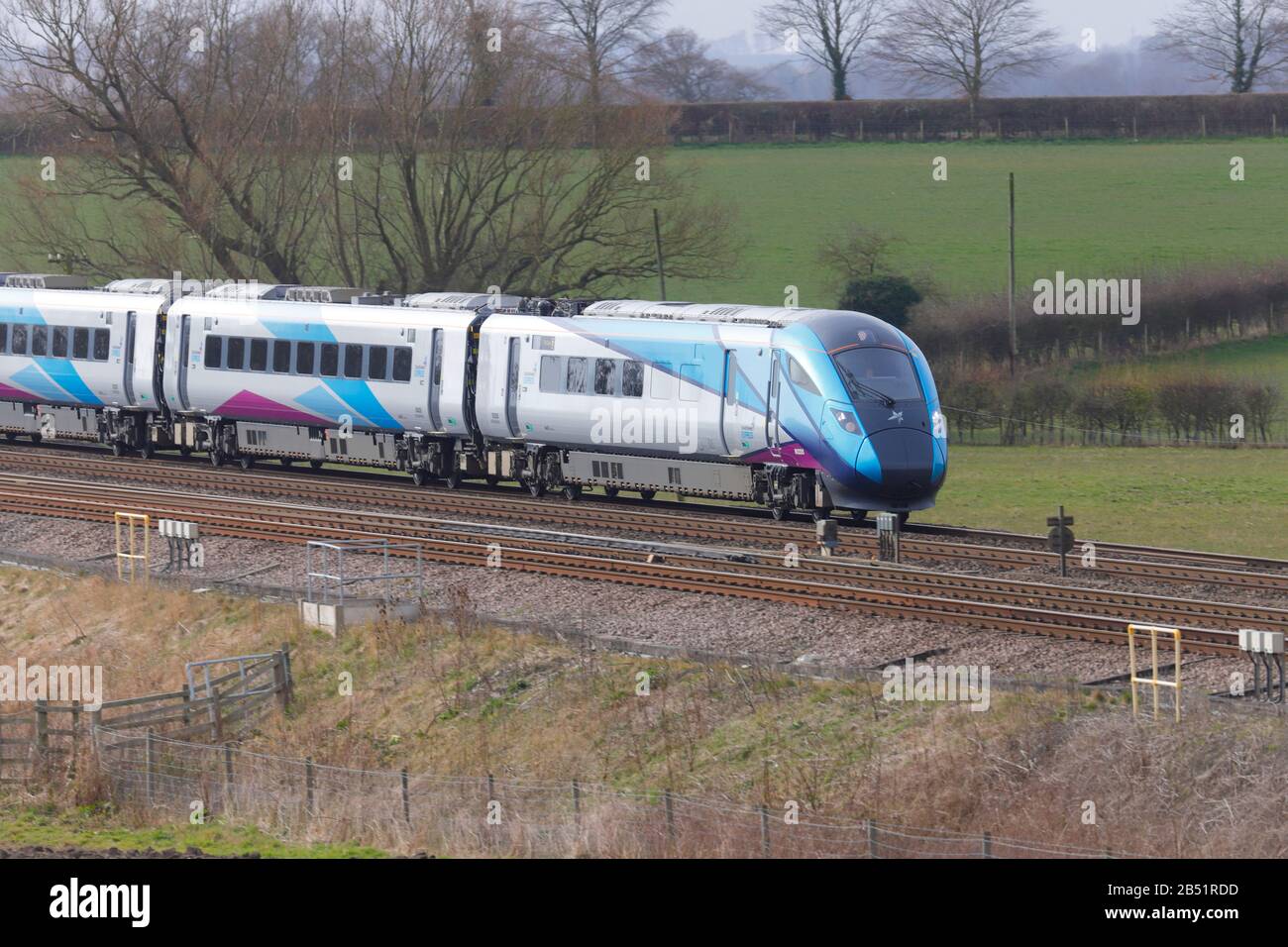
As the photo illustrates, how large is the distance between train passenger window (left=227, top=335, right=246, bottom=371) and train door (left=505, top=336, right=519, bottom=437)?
7.09m

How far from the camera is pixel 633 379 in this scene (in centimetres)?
2883

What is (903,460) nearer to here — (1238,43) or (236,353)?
(236,353)

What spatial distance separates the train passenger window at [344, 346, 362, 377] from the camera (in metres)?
33.3

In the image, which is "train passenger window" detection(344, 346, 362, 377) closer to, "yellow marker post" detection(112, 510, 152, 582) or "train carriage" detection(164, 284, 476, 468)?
"train carriage" detection(164, 284, 476, 468)

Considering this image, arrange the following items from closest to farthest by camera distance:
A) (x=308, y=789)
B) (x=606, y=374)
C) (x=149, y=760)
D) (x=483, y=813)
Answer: (x=483, y=813) < (x=308, y=789) < (x=149, y=760) < (x=606, y=374)

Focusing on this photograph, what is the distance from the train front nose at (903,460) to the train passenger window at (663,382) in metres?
3.82

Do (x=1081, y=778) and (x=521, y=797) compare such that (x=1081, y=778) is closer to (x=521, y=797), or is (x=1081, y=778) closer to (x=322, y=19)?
(x=521, y=797)

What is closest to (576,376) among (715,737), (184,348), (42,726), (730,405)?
(730,405)

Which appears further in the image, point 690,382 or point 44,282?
point 44,282

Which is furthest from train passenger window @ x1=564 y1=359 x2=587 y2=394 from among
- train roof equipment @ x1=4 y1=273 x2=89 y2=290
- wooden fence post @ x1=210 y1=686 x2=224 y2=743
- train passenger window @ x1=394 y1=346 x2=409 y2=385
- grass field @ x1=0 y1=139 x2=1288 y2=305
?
grass field @ x1=0 y1=139 x2=1288 y2=305

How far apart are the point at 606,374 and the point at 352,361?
6.53 metres

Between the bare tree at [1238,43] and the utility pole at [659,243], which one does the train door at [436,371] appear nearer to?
the utility pole at [659,243]
